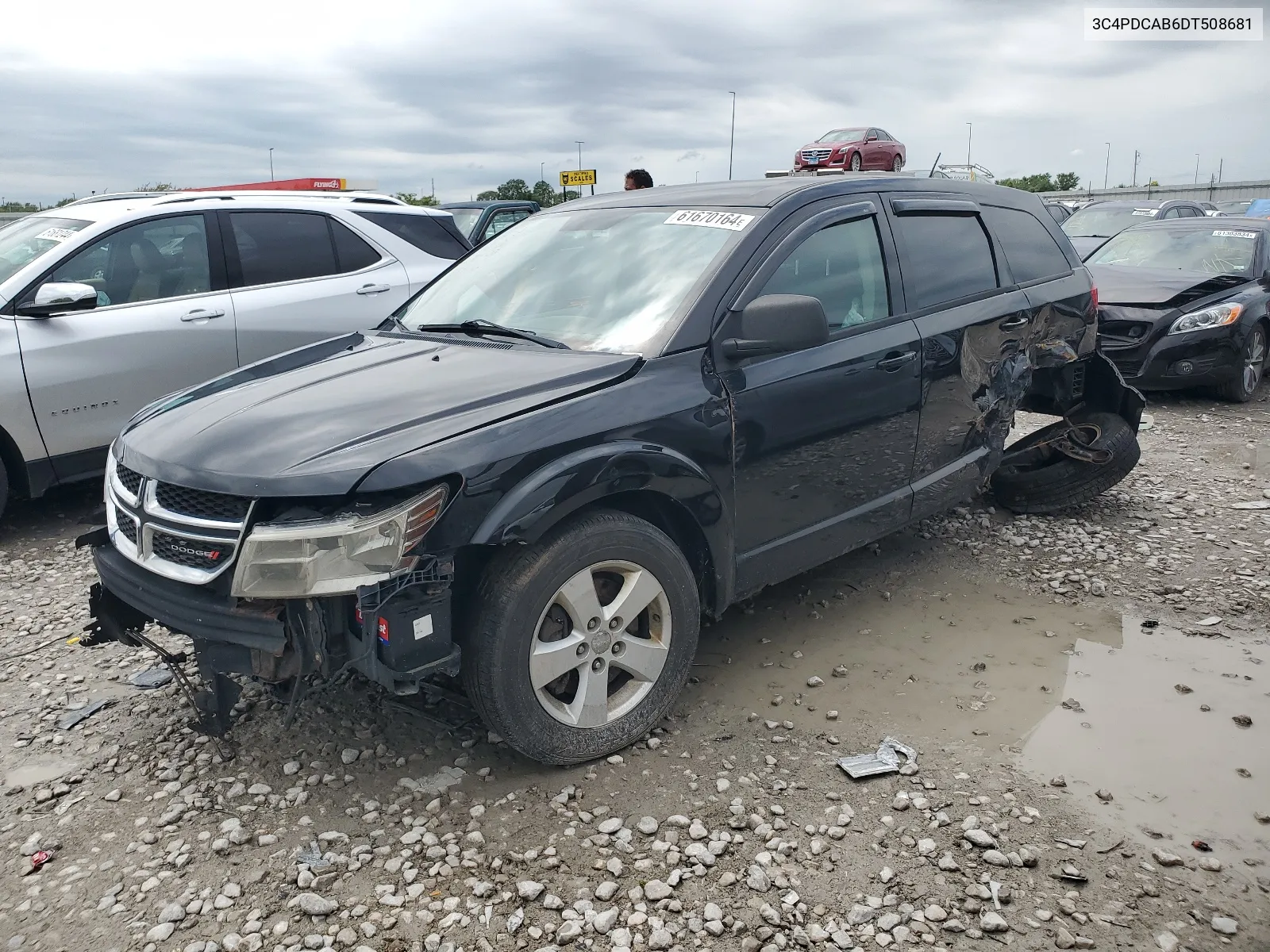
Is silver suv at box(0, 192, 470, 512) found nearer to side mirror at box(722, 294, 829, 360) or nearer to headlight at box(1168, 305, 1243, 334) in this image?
side mirror at box(722, 294, 829, 360)

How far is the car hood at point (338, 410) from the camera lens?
106 inches

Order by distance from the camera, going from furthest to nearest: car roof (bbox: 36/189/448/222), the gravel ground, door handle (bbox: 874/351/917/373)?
car roof (bbox: 36/189/448/222) → door handle (bbox: 874/351/917/373) → the gravel ground

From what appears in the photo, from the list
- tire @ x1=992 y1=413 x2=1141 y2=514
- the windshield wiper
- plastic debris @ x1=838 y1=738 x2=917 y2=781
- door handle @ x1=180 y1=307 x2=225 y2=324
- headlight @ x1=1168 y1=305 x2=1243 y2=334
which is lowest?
plastic debris @ x1=838 y1=738 x2=917 y2=781

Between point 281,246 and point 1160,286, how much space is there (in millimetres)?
7412

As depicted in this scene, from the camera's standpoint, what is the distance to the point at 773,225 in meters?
3.63

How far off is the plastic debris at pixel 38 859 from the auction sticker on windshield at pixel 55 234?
404 cm

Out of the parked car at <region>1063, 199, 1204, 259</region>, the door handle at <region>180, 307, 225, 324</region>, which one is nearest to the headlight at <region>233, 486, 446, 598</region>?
the door handle at <region>180, 307, 225, 324</region>

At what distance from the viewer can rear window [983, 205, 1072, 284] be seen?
15.7 feet

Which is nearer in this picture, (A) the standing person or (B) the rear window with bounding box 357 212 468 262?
(B) the rear window with bounding box 357 212 468 262

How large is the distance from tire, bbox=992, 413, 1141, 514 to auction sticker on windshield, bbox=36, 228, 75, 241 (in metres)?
5.49

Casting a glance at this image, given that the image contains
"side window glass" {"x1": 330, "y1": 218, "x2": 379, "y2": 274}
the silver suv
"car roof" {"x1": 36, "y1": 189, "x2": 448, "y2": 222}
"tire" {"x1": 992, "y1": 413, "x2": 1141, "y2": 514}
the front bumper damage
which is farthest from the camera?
"side window glass" {"x1": 330, "y1": 218, "x2": 379, "y2": 274}

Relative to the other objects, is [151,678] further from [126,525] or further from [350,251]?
[350,251]

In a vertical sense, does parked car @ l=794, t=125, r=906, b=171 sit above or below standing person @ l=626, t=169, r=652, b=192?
above

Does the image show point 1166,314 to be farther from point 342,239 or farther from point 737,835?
point 737,835
